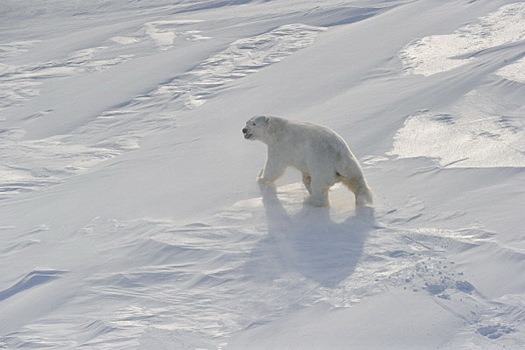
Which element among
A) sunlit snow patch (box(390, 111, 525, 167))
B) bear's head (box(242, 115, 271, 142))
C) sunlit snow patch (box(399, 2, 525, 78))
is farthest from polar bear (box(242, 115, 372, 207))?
sunlit snow patch (box(399, 2, 525, 78))

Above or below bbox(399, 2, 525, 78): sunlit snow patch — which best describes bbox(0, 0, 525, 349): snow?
below

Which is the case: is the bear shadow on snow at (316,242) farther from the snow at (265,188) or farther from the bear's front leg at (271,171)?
the bear's front leg at (271,171)

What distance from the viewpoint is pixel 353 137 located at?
9.87 meters

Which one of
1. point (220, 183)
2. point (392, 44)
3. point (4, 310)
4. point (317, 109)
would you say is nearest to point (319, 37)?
point (392, 44)

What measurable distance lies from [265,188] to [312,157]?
2.83 ft

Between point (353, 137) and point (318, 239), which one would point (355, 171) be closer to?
point (318, 239)

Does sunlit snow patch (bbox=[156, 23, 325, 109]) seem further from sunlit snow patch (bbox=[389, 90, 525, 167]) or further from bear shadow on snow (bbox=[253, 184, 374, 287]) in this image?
bear shadow on snow (bbox=[253, 184, 374, 287])

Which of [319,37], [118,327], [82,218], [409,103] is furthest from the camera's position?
[319,37]

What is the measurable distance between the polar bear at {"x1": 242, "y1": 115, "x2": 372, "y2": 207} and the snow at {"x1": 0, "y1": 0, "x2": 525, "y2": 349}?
0.17m

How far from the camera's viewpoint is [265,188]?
8781 mm

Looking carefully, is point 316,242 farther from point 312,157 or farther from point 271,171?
point 271,171

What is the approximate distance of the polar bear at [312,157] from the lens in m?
7.98

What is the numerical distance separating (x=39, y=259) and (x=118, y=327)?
168 centimetres

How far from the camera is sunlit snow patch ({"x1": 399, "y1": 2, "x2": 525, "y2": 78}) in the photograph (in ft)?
39.1
